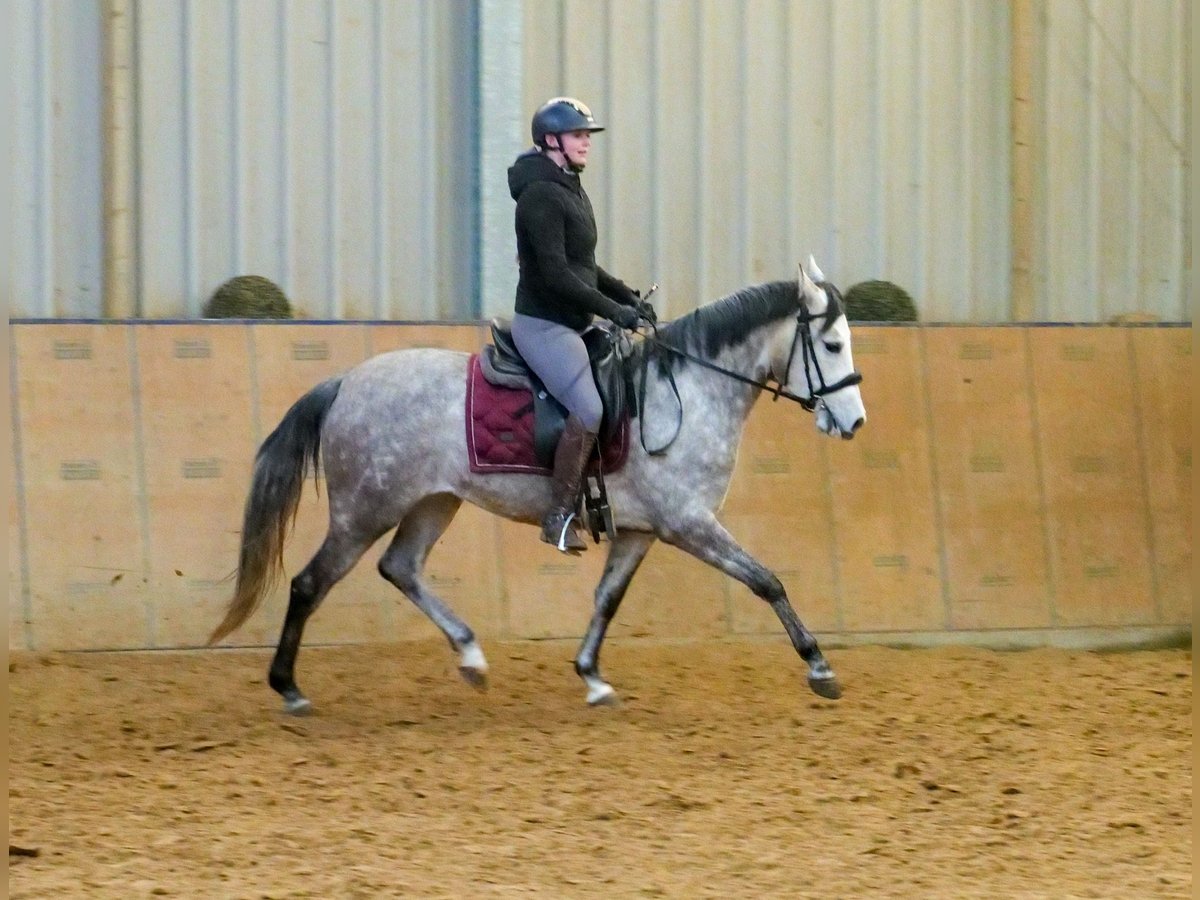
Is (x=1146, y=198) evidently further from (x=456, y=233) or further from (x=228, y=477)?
(x=228, y=477)

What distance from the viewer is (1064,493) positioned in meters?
9.44

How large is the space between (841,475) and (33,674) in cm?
459

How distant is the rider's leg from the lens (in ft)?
22.5

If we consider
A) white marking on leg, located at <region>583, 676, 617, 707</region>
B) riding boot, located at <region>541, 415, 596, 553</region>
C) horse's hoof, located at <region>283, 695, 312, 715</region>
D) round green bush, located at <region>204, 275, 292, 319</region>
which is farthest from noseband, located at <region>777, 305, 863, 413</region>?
round green bush, located at <region>204, 275, 292, 319</region>

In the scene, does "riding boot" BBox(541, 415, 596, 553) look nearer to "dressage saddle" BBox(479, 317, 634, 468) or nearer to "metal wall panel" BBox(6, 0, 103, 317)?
"dressage saddle" BBox(479, 317, 634, 468)

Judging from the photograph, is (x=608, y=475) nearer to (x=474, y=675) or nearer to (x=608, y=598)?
(x=608, y=598)

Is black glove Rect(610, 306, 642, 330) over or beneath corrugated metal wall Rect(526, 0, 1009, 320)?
beneath

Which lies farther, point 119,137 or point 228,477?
point 119,137

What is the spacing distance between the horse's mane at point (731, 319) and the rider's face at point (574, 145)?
3.01 ft

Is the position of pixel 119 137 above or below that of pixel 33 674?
above

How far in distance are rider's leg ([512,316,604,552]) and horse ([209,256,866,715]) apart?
0.24m

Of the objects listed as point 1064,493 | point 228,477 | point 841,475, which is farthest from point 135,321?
point 1064,493

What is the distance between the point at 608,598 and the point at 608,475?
0.63 metres

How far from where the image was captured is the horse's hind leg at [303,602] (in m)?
7.25
